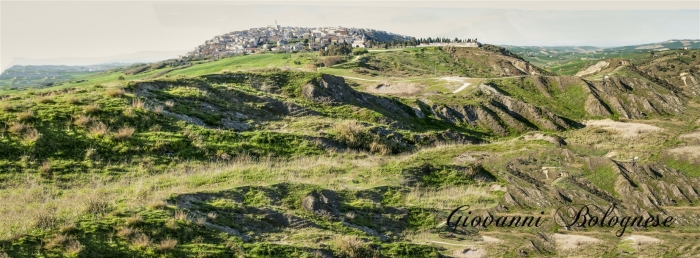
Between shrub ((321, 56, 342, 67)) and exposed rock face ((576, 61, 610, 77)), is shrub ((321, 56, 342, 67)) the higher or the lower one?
the higher one

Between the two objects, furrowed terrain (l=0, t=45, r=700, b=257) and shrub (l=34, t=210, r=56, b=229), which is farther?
furrowed terrain (l=0, t=45, r=700, b=257)

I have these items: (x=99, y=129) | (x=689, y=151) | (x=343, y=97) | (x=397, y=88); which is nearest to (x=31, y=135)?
(x=99, y=129)

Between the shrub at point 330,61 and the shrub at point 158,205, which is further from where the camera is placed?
the shrub at point 330,61

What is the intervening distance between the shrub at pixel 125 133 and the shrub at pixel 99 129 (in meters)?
0.56

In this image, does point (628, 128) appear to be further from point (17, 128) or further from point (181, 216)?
point (17, 128)

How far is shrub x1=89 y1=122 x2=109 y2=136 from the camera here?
19328mm

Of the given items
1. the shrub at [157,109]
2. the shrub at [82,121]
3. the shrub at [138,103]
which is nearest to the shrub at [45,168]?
the shrub at [82,121]

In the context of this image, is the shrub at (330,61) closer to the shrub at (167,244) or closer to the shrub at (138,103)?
the shrub at (138,103)

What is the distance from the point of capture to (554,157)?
2314 centimetres

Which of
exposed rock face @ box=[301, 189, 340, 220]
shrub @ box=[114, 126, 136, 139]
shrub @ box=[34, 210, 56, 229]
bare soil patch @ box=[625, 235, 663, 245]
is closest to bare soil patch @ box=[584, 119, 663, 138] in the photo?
bare soil patch @ box=[625, 235, 663, 245]

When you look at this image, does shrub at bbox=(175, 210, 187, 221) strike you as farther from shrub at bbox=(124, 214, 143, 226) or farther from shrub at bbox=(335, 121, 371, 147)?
shrub at bbox=(335, 121, 371, 147)

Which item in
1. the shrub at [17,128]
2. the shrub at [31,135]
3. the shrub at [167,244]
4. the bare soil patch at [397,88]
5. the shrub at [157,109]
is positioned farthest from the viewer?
the bare soil patch at [397,88]

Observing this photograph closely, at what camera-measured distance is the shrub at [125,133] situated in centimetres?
1953

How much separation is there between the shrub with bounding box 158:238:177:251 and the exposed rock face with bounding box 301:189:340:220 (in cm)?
499
